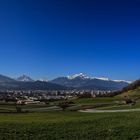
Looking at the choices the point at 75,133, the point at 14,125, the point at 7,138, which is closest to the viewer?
the point at 7,138

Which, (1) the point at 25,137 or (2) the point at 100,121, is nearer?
(1) the point at 25,137

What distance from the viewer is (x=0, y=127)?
2998 centimetres

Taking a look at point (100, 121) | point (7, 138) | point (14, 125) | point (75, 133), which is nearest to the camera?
point (7, 138)

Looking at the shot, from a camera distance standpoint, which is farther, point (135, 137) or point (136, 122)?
point (136, 122)

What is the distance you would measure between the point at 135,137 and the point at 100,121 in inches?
298

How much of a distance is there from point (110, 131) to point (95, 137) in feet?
7.01

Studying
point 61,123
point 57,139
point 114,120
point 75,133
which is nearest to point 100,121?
point 114,120

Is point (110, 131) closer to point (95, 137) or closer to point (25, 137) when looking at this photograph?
point (95, 137)

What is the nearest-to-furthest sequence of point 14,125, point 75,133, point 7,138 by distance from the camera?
point 7,138
point 75,133
point 14,125

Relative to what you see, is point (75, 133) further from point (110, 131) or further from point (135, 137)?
point (135, 137)

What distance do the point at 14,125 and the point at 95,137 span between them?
777 centimetres

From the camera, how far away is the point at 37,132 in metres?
28.7

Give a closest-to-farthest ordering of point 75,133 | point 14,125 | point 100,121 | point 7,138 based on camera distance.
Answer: point 7,138 < point 75,133 < point 14,125 < point 100,121

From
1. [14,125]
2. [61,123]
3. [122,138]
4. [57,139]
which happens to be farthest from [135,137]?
[14,125]
